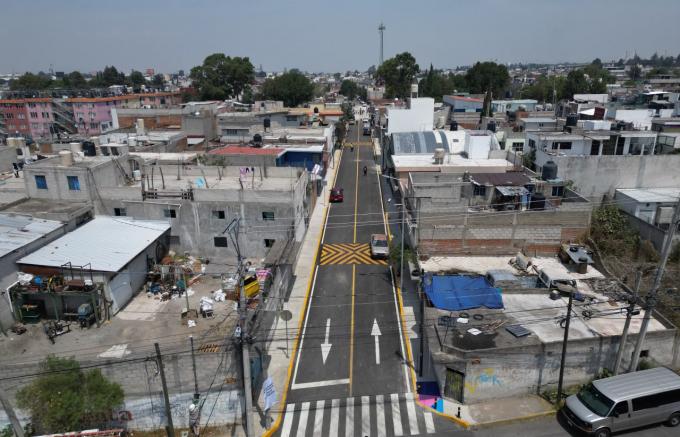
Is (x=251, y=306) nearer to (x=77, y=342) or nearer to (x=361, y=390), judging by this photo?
(x=361, y=390)

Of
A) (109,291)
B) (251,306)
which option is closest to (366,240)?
(251,306)

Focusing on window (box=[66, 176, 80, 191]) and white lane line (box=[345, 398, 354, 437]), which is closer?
white lane line (box=[345, 398, 354, 437])

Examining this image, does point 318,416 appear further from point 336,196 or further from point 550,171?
point 336,196

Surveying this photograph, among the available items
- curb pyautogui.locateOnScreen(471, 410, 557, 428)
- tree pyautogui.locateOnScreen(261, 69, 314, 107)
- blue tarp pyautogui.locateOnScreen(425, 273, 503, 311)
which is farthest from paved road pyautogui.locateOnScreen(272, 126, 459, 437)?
tree pyautogui.locateOnScreen(261, 69, 314, 107)

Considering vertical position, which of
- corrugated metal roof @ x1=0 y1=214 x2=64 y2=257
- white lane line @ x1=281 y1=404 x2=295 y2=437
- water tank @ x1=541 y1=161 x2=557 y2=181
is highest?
water tank @ x1=541 y1=161 x2=557 y2=181

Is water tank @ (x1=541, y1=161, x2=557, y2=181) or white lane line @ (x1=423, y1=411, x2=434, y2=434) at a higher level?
water tank @ (x1=541, y1=161, x2=557, y2=181)

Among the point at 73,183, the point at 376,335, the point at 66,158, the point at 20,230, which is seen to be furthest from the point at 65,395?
the point at 66,158

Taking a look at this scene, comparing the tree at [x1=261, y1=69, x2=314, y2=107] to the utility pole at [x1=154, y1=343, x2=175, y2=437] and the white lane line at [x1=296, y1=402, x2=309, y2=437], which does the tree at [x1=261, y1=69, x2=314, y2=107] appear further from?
the utility pole at [x1=154, y1=343, x2=175, y2=437]
